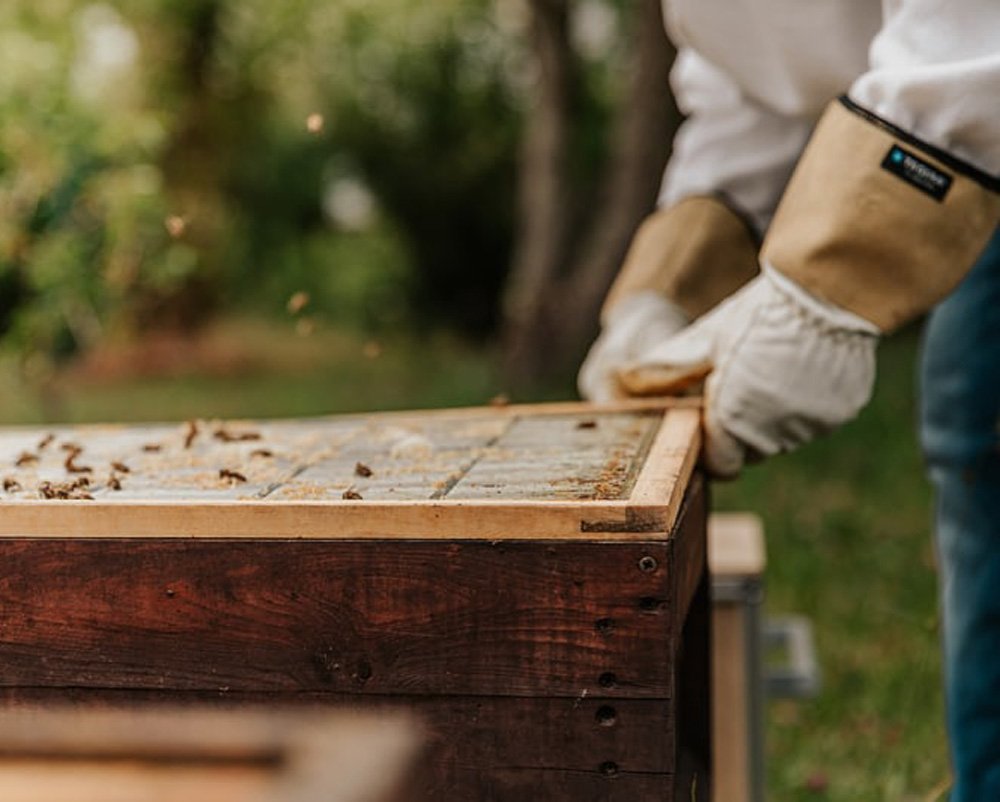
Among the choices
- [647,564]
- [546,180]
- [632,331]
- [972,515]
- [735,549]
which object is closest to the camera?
[647,564]

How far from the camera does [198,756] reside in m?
1.70

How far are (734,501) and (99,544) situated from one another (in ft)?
17.9

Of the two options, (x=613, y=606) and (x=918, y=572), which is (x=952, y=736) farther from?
(x=918, y=572)


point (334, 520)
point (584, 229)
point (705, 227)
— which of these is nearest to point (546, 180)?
point (584, 229)

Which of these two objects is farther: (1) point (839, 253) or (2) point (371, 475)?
(1) point (839, 253)

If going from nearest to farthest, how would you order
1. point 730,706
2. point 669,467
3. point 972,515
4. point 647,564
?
point 647,564
point 669,467
point 972,515
point 730,706

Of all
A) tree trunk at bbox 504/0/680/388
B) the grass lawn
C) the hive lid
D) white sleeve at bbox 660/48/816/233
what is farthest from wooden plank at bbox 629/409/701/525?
tree trunk at bbox 504/0/680/388

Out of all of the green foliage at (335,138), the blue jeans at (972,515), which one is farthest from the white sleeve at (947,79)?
the green foliage at (335,138)

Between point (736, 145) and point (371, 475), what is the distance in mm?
1220

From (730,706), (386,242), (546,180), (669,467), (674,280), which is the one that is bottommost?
(386,242)

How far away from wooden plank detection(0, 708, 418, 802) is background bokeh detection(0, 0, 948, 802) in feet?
3.87

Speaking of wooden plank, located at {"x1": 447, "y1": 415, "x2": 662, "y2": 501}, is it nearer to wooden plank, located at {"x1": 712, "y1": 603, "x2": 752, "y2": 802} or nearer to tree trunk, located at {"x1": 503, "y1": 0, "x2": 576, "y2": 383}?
wooden plank, located at {"x1": 712, "y1": 603, "x2": 752, "y2": 802}

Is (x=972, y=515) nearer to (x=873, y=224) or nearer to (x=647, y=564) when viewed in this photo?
(x=873, y=224)

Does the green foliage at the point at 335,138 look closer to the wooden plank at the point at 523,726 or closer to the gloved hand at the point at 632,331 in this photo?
the gloved hand at the point at 632,331
